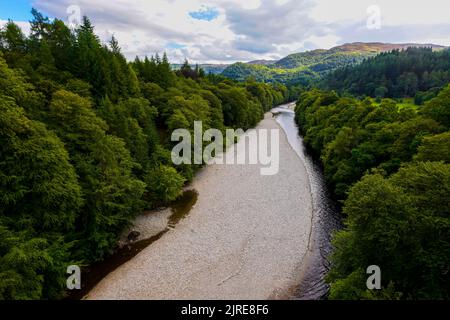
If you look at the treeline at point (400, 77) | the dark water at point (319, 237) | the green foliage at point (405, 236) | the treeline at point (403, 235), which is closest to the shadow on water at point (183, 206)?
the dark water at point (319, 237)

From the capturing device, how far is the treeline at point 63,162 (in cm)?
1631

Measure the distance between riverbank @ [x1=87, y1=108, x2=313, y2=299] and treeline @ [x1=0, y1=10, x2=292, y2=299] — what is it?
3798mm

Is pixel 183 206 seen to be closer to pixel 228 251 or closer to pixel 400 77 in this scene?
pixel 228 251

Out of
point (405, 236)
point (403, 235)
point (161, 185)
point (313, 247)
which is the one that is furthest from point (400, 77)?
point (405, 236)

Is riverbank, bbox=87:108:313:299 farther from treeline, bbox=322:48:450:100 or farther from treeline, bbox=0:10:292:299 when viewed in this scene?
treeline, bbox=322:48:450:100

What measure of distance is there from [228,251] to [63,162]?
570 inches

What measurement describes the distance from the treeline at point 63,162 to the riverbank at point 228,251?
12.5 ft

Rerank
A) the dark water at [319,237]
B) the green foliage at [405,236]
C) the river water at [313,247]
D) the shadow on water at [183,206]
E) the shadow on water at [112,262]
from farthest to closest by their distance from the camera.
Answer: the shadow on water at [183,206]
the river water at [313,247]
the dark water at [319,237]
the shadow on water at [112,262]
the green foliage at [405,236]

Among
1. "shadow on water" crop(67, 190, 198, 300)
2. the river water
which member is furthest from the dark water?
"shadow on water" crop(67, 190, 198, 300)

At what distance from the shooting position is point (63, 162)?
60.1 ft

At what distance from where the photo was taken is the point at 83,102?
915 inches

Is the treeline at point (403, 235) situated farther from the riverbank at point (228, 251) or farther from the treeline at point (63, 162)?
the treeline at point (63, 162)
